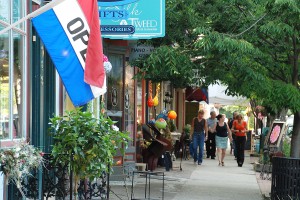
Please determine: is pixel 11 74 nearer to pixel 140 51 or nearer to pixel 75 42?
pixel 75 42

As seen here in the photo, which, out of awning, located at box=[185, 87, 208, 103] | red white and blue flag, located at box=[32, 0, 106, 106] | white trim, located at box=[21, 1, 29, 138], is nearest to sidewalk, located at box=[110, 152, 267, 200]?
white trim, located at box=[21, 1, 29, 138]

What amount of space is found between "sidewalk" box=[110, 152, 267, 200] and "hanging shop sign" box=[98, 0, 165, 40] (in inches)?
130

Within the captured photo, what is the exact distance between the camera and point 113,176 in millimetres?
15180

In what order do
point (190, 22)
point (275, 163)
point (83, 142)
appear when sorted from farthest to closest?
point (190, 22)
point (275, 163)
point (83, 142)

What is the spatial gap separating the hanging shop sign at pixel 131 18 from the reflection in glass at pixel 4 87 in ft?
7.45

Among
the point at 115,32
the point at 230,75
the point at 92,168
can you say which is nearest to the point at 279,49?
the point at 230,75

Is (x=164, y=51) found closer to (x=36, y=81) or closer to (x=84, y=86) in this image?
(x=36, y=81)

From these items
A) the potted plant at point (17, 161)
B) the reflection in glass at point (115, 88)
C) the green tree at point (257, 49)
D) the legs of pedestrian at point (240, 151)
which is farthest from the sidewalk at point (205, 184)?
the potted plant at point (17, 161)

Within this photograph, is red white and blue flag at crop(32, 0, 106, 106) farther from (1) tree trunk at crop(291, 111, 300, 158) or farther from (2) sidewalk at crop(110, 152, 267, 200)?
(1) tree trunk at crop(291, 111, 300, 158)

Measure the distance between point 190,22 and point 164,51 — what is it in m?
0.79

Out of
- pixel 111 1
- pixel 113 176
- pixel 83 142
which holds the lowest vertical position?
pixel 113 176

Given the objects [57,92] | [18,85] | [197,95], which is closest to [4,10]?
[18,85]

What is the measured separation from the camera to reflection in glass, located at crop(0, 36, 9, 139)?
28.7ft

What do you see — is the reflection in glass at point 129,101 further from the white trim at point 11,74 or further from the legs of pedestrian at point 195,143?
the white trim at point 11,74
